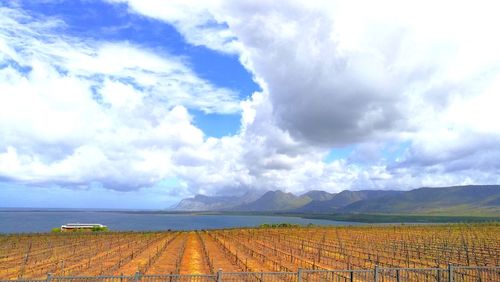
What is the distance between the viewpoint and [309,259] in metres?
44.4

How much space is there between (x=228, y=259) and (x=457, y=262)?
2480 centimetres

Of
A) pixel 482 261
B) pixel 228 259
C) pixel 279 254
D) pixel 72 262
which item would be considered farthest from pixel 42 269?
pixel 482 261

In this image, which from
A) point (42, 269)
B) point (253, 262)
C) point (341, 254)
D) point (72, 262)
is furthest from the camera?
point (341, 254)

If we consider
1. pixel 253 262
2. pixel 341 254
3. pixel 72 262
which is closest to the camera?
pixel 253 262

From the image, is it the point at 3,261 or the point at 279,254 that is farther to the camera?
the point at 279,254

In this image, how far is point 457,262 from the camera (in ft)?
138

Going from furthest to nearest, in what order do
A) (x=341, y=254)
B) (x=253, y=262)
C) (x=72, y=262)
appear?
(x=341, y=254) < (x=72, y=262) < (x=253, y=262)

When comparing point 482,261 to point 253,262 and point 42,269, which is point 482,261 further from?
point 42,269

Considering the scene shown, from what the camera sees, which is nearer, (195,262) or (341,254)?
(195,262)

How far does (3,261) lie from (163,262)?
19208 mm

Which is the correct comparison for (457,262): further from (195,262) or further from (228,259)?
(195,262)

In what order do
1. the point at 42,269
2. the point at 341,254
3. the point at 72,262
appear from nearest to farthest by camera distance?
→ 1. the point at 42,269
2. the point at 72,262
3. the point at 341,254

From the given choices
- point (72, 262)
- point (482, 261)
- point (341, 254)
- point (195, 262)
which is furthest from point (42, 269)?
point (482, 261)

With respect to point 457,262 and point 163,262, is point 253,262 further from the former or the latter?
point 457,262
